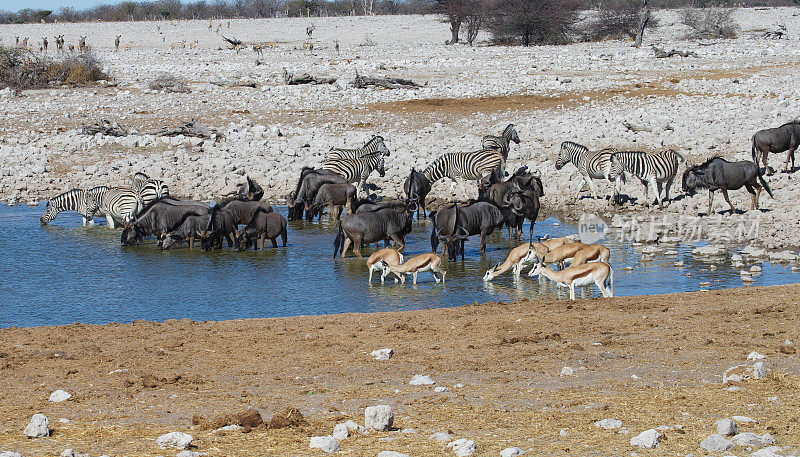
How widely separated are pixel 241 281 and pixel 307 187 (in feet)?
15.9

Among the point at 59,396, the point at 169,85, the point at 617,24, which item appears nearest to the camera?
the point at 59,396

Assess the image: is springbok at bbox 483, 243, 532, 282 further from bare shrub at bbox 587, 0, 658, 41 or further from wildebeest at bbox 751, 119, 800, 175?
bare shrub at bbox 587, 0, 658, 41

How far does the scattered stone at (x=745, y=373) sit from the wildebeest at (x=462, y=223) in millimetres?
7613

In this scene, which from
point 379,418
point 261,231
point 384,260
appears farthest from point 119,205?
point 379,418

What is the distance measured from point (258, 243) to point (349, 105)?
13.8 meters

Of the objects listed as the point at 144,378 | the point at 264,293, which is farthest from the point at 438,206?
the point at 144,378

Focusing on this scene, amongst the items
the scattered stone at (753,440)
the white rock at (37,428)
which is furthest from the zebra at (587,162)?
the white rock at (37,428)

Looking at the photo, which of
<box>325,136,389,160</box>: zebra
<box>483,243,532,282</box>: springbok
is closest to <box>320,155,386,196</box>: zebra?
<box>325,136,389,160</box>: zebra

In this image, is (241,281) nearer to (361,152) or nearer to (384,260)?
(384,260)

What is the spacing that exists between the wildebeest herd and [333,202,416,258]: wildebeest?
16mm

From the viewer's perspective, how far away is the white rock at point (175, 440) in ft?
18.0

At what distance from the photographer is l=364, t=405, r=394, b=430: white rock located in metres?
5.78

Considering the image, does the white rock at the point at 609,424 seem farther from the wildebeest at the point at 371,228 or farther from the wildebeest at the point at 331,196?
the wildebeest at the point at 331,196

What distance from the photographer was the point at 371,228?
587 inches
